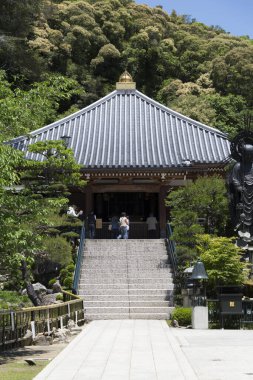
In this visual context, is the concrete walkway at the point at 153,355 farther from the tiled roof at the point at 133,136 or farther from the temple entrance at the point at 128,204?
the temple entrance at the point at 128,204

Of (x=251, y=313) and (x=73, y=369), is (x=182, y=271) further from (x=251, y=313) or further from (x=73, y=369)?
(x=73, y=369)

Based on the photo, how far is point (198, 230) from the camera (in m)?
22.9

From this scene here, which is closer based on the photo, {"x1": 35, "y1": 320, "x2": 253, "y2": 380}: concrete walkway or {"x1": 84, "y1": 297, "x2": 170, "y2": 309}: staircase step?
{"x1": 35, "y1": 320, "x2": 253, "y2": 380}: concrete walkway

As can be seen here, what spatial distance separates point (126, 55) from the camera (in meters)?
63.1

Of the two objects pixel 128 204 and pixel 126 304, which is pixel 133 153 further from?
pixel 126 304

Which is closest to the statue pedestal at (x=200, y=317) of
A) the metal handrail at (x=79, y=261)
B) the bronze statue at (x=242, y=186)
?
the metal handrail at (x=79, y=261)

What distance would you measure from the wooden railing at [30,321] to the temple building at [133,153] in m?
13.4

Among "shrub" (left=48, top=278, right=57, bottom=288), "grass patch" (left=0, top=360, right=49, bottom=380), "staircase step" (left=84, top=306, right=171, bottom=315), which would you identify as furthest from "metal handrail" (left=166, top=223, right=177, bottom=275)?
"grass patch" (left=0, top=360, right=49, bottom=380)

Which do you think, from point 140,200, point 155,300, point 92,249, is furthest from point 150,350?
point 140,200

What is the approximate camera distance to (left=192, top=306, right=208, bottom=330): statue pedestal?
17938mm

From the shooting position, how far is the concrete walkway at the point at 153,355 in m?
10.1

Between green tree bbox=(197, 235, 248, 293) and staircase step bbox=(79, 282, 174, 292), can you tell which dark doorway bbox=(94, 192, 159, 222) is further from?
green tree bbox=(197, 235, 248, 293)

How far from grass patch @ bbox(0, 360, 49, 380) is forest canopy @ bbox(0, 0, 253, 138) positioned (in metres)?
37.6

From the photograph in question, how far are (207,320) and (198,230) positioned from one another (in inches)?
215
